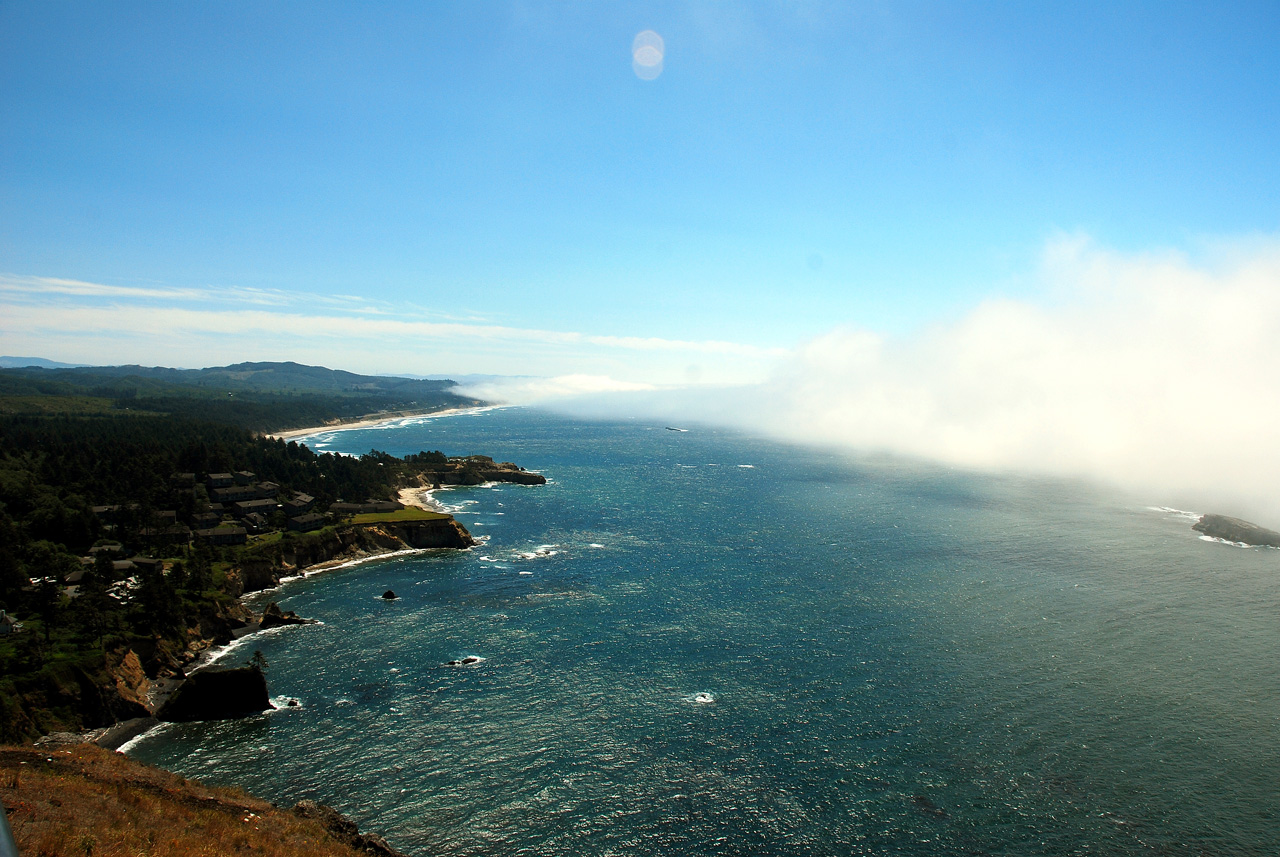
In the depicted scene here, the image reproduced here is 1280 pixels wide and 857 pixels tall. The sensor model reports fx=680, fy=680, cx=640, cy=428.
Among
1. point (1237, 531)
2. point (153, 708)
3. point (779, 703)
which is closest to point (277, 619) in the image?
point (153, 708)

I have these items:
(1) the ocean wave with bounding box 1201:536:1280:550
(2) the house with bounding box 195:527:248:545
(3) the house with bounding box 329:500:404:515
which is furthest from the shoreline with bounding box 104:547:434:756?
(1) the ocean wave with bounding box 1201:536:1280:550

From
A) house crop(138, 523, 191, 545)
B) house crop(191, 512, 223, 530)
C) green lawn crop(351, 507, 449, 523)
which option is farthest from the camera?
green lawn crop(351, 507, 449, 523)

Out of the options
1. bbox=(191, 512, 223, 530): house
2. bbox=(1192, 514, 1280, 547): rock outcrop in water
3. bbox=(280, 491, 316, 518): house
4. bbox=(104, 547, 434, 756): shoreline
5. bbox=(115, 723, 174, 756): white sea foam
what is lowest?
bbox=(115, 723, 174, 756): white sea foam

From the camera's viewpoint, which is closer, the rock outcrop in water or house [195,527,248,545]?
house [195,527,248,545]

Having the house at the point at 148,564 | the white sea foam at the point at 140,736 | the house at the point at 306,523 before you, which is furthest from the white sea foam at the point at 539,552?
the white sea foam at the point at 140,736

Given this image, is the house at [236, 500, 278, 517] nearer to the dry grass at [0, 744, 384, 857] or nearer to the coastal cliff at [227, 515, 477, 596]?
the coastal cliff at [227, 515, 477, 596]

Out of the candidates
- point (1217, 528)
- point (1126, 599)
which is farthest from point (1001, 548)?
point (1217, 528)

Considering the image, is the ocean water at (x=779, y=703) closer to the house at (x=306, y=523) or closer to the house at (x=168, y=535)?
the house at (x=306, y=523)
